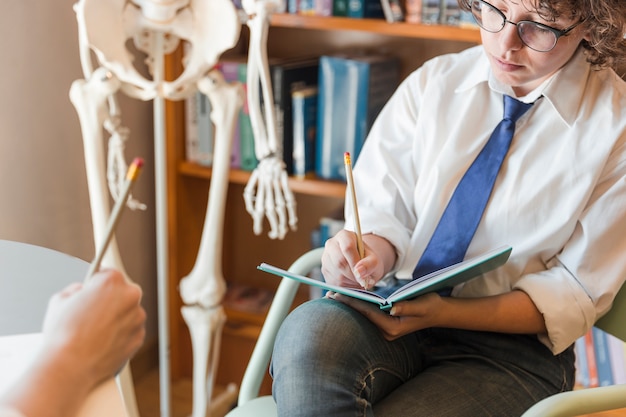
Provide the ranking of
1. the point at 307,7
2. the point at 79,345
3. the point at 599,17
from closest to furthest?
the point at 79,345 → the point at 599,17 → the point at 307,7

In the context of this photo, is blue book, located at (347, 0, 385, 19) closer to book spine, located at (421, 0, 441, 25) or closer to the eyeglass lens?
book spine, located at (421, 0, 441, 25)

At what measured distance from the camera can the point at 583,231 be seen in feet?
3.86

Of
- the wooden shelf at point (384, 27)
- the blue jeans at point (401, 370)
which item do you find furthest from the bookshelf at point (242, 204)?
the blue jeans at point (401, 370)

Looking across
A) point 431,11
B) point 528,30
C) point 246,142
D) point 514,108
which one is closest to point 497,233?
point 514,108

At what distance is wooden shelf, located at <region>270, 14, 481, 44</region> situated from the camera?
1617 millimetres

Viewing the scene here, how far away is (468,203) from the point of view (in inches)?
48.0

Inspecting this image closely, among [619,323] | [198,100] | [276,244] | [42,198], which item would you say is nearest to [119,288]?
[619,323]

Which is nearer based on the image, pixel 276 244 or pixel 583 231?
pixel 583 231

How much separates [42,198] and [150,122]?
37 centimetres

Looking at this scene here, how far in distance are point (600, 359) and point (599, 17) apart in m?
0.85

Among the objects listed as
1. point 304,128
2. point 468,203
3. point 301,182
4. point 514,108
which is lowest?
point 301,182

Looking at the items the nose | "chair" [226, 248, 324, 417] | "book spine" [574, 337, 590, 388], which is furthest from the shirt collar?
"book spine" [574, 337, 590, 388]

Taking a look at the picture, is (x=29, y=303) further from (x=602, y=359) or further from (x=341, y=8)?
(x=602, y=359)

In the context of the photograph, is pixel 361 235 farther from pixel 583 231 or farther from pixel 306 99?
pixel 306 99
